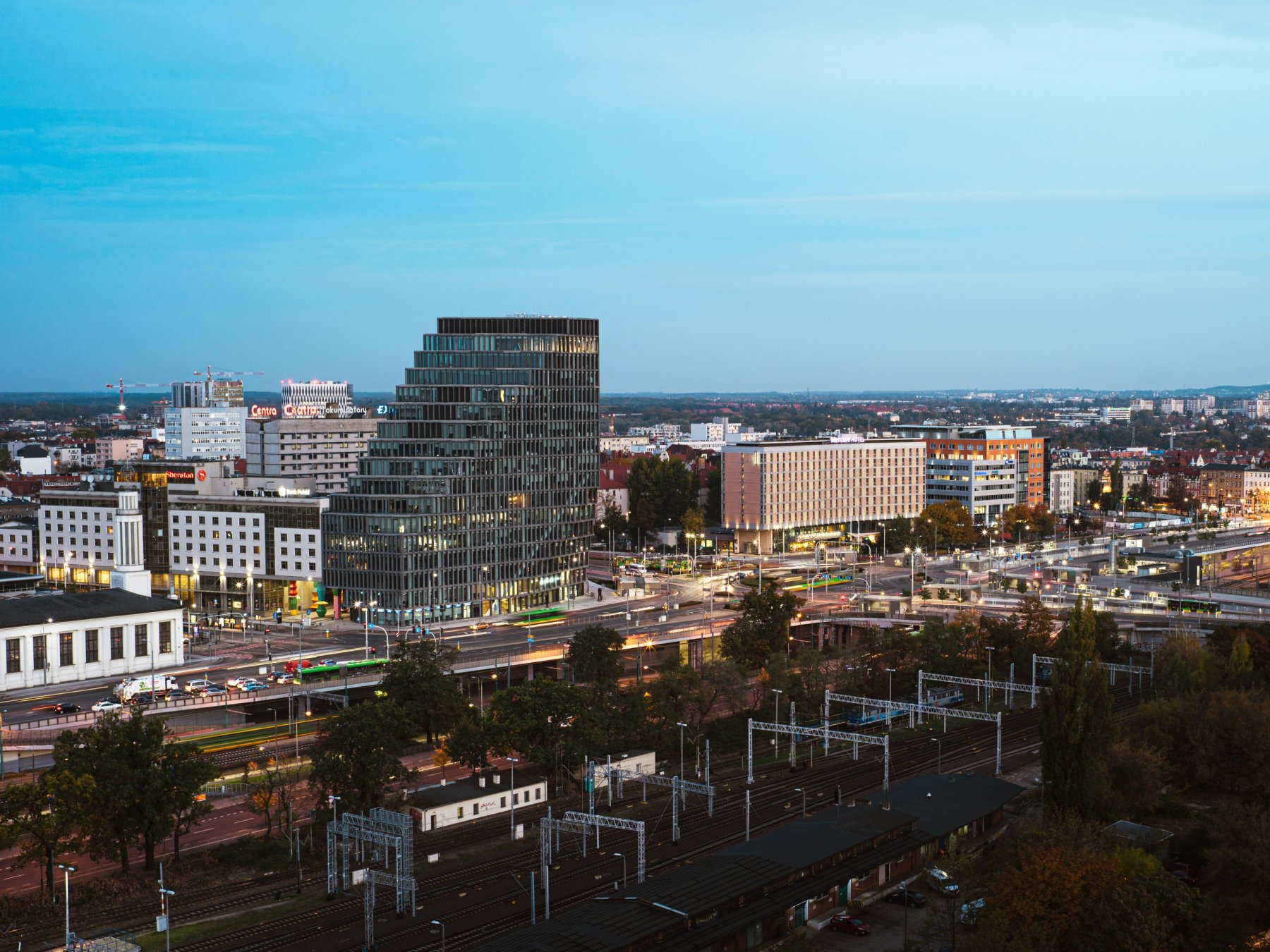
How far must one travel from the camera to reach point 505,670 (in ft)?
321

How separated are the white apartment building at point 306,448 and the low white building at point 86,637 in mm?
66783

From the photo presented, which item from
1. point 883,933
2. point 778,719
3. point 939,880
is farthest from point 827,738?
point 883,933

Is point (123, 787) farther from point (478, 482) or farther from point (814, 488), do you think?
point (814, 488)

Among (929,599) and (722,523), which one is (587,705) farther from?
(722,523)

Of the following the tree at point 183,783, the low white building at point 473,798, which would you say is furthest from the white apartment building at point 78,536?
the tree at point 183,783

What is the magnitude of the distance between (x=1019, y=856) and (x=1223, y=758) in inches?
982

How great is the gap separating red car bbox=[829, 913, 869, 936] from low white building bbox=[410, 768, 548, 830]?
19878 millimetres

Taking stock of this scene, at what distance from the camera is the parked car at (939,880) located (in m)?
54.8

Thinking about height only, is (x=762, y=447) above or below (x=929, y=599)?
A: above

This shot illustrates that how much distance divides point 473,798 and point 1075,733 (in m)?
28.8

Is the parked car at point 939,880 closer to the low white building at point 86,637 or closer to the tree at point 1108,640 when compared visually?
the tree at point 1108,640

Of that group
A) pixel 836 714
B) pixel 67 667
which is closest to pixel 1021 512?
pixel 836 714

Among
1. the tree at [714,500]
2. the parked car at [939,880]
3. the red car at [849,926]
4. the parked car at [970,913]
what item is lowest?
the red car at [849,926]

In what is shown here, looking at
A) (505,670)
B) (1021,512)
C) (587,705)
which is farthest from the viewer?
(1021,512)
